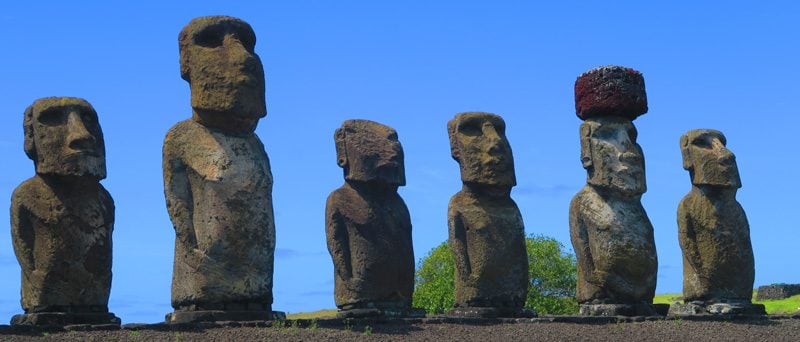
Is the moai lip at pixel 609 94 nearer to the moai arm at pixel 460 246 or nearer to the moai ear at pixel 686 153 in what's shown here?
the moai ear at pixel 686 153

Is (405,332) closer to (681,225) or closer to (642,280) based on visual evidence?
(642,280)

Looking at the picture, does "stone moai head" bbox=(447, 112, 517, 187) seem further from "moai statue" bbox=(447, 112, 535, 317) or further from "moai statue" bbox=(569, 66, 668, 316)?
"moai statue" bbox=(569, 66, 668, 316)

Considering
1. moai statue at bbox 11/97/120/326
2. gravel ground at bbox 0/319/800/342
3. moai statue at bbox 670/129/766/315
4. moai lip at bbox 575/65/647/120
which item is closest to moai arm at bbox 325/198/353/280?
gravel ground at bbox 0/319/800/342

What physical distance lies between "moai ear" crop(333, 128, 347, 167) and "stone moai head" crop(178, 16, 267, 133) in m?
2.41

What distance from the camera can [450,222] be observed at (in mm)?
18906

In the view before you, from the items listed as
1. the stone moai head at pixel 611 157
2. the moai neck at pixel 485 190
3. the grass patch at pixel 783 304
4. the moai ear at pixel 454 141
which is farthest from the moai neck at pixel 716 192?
the grass patch at pixel 783 304

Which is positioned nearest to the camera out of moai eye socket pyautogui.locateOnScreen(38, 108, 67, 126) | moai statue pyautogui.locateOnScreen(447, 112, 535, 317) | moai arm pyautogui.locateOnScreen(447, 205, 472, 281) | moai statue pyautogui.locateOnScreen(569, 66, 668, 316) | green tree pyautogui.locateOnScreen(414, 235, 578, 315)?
moai eye socket pyautogui.locateOnScreen(38, 108, 67, 126)

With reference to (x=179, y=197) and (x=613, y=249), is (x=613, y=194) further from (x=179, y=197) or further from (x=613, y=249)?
(x=179, y=197)

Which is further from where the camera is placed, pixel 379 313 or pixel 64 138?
pixel 379 313

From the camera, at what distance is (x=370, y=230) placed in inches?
696

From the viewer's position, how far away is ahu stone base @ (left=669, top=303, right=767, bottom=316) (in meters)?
20.5

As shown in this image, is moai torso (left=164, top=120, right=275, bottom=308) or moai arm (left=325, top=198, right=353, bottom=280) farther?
moai arm (left=325, top=198, right=353, bottom=280)

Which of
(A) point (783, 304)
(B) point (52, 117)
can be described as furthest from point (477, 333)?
(A) point (783, 304)

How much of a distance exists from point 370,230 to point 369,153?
41.0 inches
